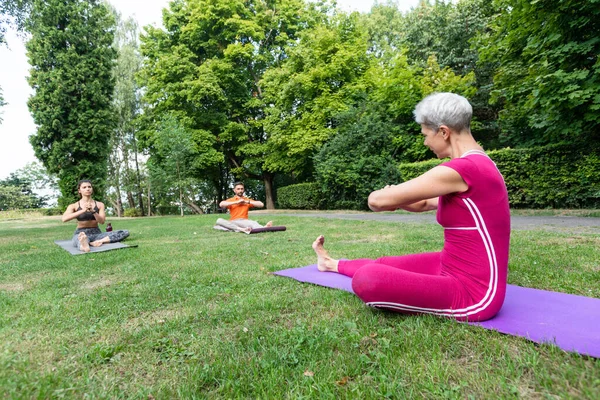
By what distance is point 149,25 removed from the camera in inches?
909

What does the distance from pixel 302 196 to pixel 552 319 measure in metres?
17.8

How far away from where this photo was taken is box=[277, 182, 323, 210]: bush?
19062mm

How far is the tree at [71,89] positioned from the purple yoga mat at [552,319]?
74.2 feet

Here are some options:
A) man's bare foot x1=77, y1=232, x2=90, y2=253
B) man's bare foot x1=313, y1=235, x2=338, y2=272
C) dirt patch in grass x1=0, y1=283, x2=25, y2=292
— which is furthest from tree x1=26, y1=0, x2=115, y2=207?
man's bare foot x1=313, y1=235, x2=338, y2=272

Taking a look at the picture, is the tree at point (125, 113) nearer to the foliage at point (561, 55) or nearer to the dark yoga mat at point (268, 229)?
the dark yoga mat at point (268, 229)

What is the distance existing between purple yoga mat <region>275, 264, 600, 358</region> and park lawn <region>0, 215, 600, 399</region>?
0.11m

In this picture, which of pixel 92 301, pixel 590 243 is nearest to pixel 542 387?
pixel 92 301

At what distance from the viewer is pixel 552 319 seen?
2227 mm

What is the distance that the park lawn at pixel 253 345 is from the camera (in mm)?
1606

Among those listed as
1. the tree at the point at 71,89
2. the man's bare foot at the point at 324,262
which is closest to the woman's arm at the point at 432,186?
the man's bare foot at the point at 324,262

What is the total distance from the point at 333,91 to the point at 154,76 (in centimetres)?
1195

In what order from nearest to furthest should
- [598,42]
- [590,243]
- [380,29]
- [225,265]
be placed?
[225,265] < [590,243] < [598,42] < [380,29]

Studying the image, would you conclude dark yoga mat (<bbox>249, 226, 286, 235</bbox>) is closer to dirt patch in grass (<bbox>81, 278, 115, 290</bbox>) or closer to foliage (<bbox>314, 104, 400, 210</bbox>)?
dirt patch in grass (<bbox>81, 278, 115, 290</bbox>)

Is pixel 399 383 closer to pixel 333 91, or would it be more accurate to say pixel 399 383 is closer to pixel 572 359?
pixel 572 359
